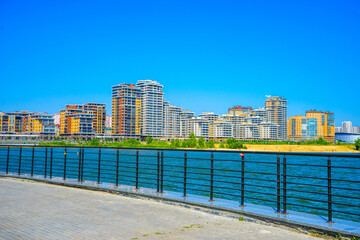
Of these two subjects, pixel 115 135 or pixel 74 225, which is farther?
pixel 115 135

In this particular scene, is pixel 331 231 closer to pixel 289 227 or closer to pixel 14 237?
pixel 289 227

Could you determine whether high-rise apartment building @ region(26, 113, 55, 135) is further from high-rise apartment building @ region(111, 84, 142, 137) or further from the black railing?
the black railing

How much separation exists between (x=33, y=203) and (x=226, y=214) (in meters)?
4.90

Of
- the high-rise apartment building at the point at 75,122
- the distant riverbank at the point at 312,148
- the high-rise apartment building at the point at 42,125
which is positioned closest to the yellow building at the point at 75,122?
the high-rise apartment building at the point at 75,122

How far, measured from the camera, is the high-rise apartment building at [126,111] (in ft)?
617

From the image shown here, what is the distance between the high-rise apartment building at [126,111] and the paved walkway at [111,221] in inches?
7020

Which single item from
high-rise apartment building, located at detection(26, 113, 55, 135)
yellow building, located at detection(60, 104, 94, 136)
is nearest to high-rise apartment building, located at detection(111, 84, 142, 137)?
yellow building, located at detection(60, 104, 94, 136)

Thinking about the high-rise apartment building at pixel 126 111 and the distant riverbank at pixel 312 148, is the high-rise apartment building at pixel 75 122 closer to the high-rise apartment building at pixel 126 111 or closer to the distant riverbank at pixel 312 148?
the high-rise apartment building at pixel 126 111

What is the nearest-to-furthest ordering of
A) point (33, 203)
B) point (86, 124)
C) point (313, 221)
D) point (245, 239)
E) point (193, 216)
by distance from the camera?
1. point (245, 239)
2. point (313, 221)
3. point (193, 216)
4. point (33, 203)
5. point (86, 124)

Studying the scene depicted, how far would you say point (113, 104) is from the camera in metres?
196

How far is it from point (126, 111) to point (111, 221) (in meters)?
185

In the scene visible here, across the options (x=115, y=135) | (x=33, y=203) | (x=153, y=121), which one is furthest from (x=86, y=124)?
(x=33, y=203)

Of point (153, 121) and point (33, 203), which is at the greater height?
point (153, 121)

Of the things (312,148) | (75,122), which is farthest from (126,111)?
(312,148)
